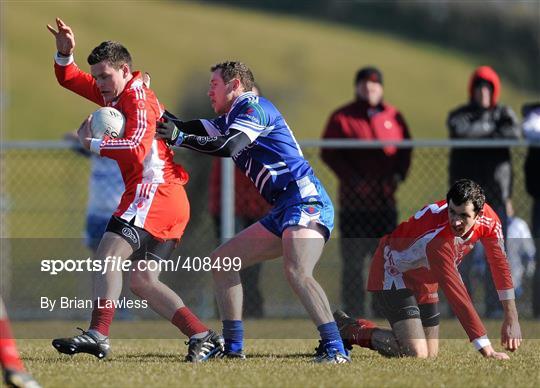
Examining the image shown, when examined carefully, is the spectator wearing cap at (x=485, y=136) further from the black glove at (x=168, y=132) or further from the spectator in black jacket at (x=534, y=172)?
the black glove at (x=168, y=132)

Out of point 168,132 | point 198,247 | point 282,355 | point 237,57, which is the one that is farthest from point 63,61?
point 237,57

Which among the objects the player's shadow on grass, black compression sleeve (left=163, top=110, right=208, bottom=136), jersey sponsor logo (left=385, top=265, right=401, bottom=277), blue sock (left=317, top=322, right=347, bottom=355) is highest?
black compression sleeve (left=163, top=110, right=208, bottom=136)

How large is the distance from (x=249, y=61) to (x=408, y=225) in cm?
4910

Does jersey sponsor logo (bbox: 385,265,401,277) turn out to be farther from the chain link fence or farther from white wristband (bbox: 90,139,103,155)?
white wristband (bbox: 90,139,103,155)

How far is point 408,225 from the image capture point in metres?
8.63

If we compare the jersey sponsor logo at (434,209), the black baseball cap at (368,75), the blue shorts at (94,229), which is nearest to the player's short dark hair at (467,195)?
the jersey sponsor logo at (434,209)

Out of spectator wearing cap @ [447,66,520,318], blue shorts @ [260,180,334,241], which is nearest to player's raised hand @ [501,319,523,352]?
blue shorts @ [260,180,334,241]

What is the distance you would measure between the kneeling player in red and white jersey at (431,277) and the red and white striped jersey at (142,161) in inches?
64.2

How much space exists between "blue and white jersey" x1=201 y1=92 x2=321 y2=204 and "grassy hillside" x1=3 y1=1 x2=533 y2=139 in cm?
3933

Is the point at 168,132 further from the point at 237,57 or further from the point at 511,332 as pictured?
the point at 237,57

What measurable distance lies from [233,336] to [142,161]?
1.38m

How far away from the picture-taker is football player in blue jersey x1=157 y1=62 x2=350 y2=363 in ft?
25.5

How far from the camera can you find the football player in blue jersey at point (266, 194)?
7762 mm

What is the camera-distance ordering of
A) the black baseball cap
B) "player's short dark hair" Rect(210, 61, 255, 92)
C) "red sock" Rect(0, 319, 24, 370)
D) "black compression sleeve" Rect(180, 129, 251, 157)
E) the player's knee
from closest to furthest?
"red sock" Rect(0, 319, 24, 370), "black compression sleeve" Rect(180, 129, 251, 157), the player's knee, "player's short dark hair" Rect(210, 61, 255, 92), the black baseball cap
